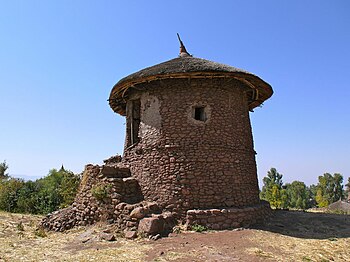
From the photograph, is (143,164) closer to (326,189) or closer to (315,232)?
(315,232)

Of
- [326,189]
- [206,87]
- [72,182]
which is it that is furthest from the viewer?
[326,189]

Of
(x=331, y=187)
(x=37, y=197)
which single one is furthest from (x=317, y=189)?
(x=37, y=197)

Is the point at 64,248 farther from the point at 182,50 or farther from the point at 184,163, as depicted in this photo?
the point at 182,50

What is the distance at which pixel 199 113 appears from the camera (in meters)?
10.4

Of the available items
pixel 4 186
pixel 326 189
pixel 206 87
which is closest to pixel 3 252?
pixel 206 87

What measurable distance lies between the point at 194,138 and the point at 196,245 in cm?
379

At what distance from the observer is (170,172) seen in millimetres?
9516

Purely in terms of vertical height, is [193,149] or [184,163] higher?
[193,149]

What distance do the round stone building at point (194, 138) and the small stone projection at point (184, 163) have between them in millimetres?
32

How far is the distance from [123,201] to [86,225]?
1.66 metres

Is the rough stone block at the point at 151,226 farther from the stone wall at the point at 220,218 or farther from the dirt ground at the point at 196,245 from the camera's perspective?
the stone wall at the point at 220,218

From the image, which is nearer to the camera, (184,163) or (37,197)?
(184,163)

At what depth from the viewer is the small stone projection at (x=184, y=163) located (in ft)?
29.9

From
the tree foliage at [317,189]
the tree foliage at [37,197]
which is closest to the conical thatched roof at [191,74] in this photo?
the tree foliage at [37,197]
